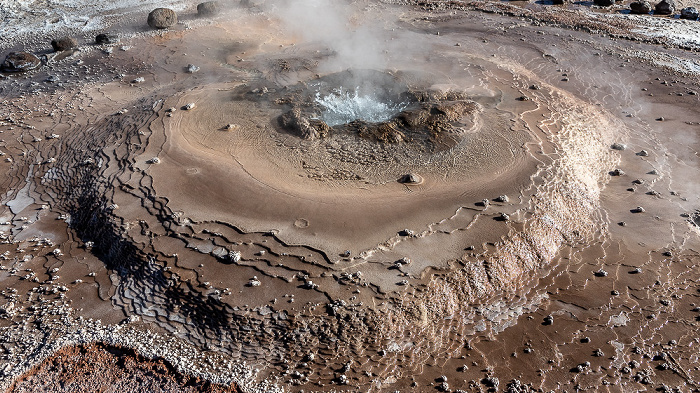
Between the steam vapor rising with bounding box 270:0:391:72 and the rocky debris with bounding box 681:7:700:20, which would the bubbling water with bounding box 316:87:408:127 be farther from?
the rocky debris with bounding box 681:7:700:20

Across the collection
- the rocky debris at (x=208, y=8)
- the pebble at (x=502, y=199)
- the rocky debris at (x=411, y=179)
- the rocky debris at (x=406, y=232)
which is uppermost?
the rocky debris at (x=208, y=8)

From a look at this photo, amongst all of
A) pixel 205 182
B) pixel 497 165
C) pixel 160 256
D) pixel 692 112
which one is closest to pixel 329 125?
pixel 205 182

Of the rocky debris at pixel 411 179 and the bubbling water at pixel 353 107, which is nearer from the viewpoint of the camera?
the rocky debris at pixel 411 179

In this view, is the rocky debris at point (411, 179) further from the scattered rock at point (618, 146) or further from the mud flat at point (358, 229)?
the scattered rock at point (618, 146)

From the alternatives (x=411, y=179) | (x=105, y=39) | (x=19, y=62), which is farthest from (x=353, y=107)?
(x=19, y=62)

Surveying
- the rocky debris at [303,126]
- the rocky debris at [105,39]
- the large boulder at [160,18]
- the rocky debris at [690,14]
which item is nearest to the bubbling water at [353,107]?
the rocky debris at [303,126]

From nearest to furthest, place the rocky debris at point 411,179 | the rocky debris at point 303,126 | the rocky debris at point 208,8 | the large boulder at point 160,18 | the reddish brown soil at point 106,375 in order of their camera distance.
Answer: the reddish brown soil at point 106,375, the rocky debris at point 411,179, the rocky debris at point 303,126, the large boulder at point 160,18, the rocky debris at point 208,8

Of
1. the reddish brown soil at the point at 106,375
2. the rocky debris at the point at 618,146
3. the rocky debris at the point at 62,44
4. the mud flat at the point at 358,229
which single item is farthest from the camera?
the rocky debris at the point at 62,44
